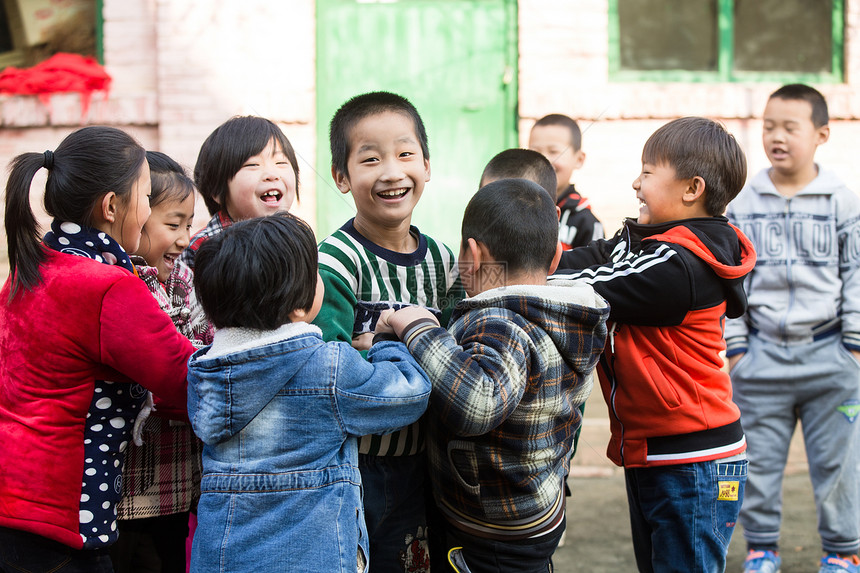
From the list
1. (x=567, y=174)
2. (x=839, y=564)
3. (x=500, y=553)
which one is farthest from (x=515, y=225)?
(x=839, y=564)

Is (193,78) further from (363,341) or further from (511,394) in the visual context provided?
(511,394)

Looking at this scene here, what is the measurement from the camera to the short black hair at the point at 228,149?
94.4 inches

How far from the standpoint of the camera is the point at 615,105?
493 cm

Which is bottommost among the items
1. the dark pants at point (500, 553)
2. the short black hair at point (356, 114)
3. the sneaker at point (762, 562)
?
the sneaker at point (762, 562)

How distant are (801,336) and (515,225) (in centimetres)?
210

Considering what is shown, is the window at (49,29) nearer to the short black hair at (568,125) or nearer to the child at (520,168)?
the short black hair at (568,125)

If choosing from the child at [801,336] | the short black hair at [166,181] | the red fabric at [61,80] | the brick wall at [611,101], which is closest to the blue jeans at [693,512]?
the child at [801,336]

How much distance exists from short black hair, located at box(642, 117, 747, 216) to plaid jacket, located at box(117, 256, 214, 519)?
4.93ft

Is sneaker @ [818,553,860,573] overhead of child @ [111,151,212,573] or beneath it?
beneath

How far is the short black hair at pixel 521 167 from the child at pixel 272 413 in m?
1.34

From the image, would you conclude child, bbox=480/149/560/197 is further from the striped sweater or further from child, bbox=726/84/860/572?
child, bbox=726/84/860/572

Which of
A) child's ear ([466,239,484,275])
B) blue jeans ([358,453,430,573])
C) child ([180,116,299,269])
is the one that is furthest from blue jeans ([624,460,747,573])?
child ([180,116,299,269])

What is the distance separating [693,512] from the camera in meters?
2.17

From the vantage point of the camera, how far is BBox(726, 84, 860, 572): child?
130 inches
